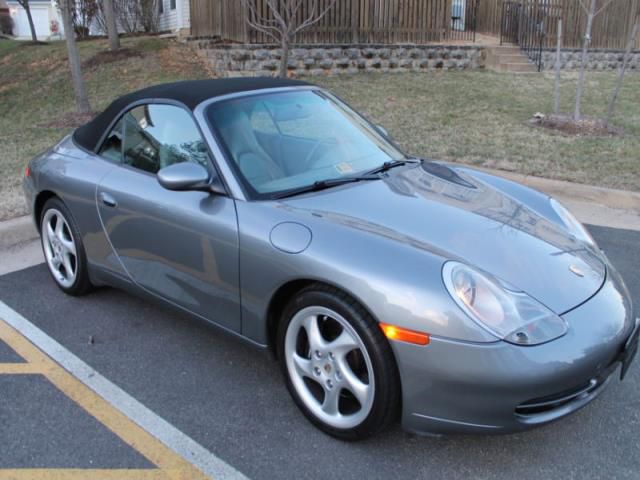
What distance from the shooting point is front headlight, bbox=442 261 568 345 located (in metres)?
2.28

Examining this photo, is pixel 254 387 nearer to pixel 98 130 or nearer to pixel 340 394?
pixel 340 394

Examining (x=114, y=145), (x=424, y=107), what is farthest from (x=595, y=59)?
(x=114, y=145)

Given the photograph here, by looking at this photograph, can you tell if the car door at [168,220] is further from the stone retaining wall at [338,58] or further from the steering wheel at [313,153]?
the stone retaining wall at [338,58]

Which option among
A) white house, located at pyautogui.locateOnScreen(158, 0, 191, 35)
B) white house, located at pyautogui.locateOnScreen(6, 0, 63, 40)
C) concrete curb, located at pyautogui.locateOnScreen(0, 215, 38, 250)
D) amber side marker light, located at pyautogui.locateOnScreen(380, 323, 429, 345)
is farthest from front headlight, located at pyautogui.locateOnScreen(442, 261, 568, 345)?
white house, located at pyautogui.locateOnScreen(6, 0, 63, 40)

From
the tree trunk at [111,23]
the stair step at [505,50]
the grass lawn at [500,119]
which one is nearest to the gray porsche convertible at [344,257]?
the grass lawn at [500,119]

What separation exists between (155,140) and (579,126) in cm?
733

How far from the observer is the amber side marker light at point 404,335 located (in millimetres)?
2275

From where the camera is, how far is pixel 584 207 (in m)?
6.04

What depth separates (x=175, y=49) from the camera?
14.7 meters

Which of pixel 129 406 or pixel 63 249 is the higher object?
pixel 63 249

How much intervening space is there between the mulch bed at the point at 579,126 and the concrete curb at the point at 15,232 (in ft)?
23.7

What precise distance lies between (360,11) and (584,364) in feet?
43.5

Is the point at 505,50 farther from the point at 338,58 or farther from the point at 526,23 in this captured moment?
the point at 338,58

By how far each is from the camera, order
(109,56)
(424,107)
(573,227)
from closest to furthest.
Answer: (573,227), (424,107), (109,56)
